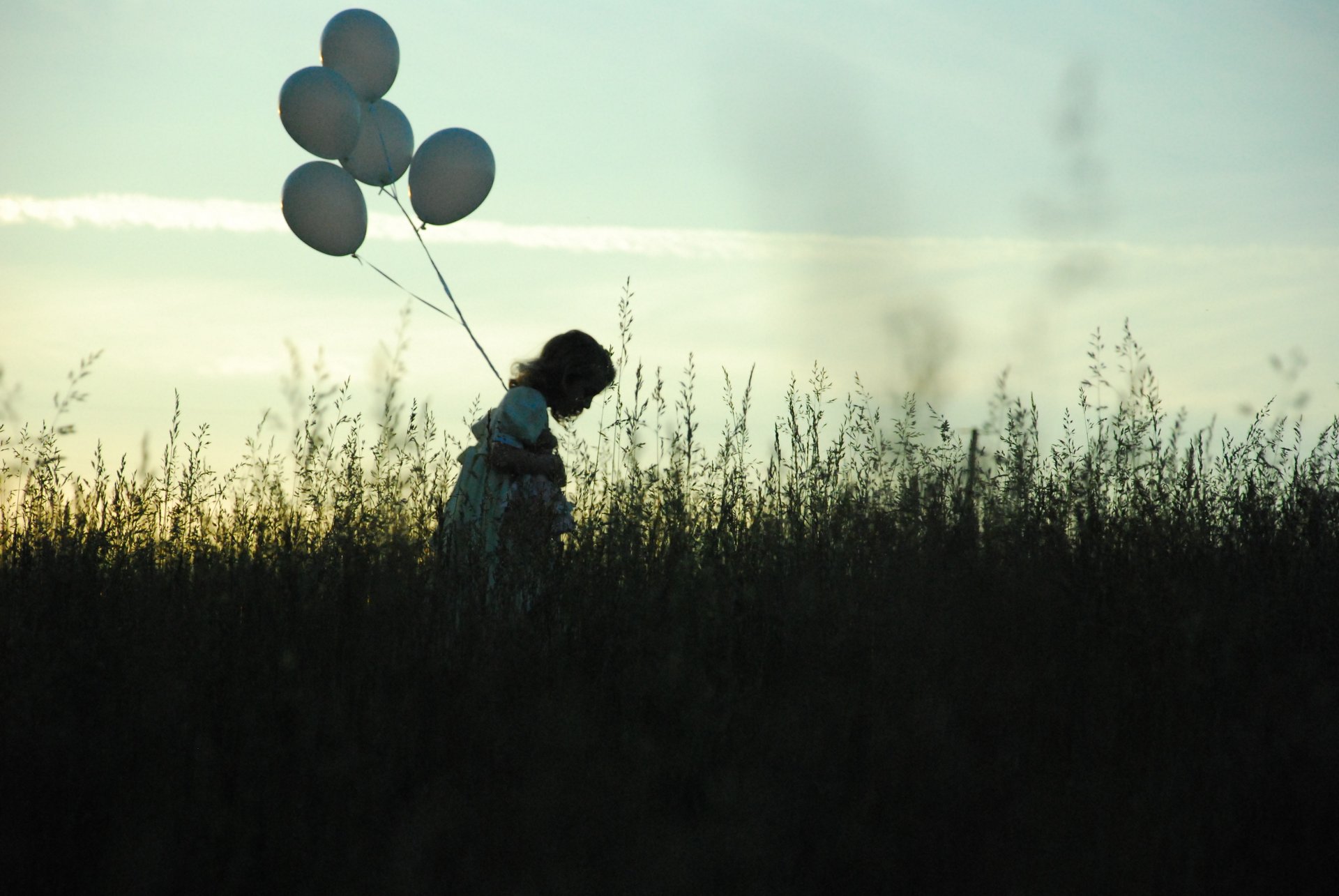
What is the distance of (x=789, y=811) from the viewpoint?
6.58ft

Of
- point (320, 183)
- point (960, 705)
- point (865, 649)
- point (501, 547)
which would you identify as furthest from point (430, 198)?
point (960, 705)

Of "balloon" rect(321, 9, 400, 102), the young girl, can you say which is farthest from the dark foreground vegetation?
"balloon" rect(321, 9, 400, 102)

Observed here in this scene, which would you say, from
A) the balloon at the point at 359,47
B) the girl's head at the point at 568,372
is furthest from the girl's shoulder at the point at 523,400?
the balloon at the point at 359,47

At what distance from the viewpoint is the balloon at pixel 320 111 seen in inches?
168

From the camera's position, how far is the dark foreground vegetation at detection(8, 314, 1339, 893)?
6.12 feet

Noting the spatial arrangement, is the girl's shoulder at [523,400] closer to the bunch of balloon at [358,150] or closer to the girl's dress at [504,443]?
the girl's dress at [504,443]

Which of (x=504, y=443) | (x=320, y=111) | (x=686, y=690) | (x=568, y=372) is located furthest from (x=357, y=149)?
(x=686, y=690)

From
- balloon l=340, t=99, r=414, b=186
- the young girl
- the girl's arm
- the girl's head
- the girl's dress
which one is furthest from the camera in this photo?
balloon l=340, t=99, r=414, b=186

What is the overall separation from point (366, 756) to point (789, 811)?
0.85 meters

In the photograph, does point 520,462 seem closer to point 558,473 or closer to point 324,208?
point 558,473

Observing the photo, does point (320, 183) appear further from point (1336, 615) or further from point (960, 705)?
point (1336, 615)

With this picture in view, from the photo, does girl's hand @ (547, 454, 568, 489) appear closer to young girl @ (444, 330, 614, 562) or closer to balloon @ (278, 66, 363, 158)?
young girl @ (444, 330, 614, 562)

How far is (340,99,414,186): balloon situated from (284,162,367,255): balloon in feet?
0.61

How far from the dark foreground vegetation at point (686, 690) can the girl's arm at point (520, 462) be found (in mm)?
298
